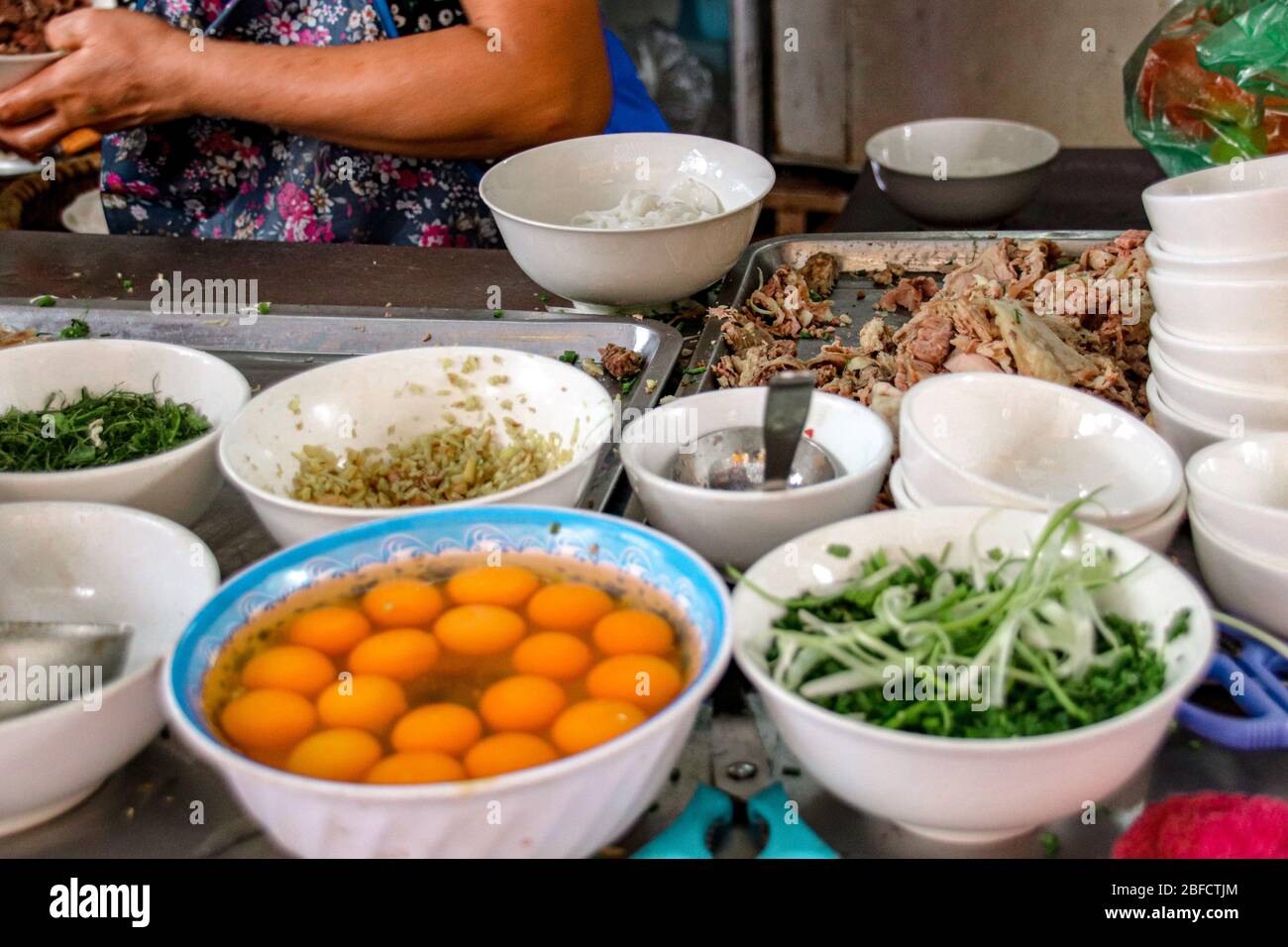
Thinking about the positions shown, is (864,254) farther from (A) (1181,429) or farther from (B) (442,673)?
(B) (442,673)

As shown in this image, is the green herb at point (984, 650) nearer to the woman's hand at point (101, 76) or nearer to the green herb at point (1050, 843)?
the green herb at point (1050, 843)

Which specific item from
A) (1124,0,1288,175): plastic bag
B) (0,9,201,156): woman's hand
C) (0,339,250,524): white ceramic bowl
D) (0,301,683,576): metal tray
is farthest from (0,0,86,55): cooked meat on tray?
(1124,0,1288,175): plastic bag

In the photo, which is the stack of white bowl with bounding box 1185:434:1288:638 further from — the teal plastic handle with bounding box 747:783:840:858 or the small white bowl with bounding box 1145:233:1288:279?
the teal plastic handle with bounding box 747:783:840:858

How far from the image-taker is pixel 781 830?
1140 mm

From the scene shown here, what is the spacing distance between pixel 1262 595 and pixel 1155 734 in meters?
0.33

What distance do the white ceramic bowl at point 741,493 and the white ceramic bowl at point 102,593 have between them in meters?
0.54

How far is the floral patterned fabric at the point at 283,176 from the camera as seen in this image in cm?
271

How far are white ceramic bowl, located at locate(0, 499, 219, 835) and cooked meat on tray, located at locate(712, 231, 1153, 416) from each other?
95cm

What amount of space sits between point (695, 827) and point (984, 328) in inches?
41.3

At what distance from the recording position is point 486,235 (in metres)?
2.95

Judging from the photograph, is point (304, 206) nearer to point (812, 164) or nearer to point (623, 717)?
point (623, 717)

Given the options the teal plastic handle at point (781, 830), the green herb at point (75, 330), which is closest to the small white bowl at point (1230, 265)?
the teal plastic handle at point (781, 830)

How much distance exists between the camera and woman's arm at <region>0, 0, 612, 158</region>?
2457 mm

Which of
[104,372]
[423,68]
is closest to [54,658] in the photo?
[104,372]
